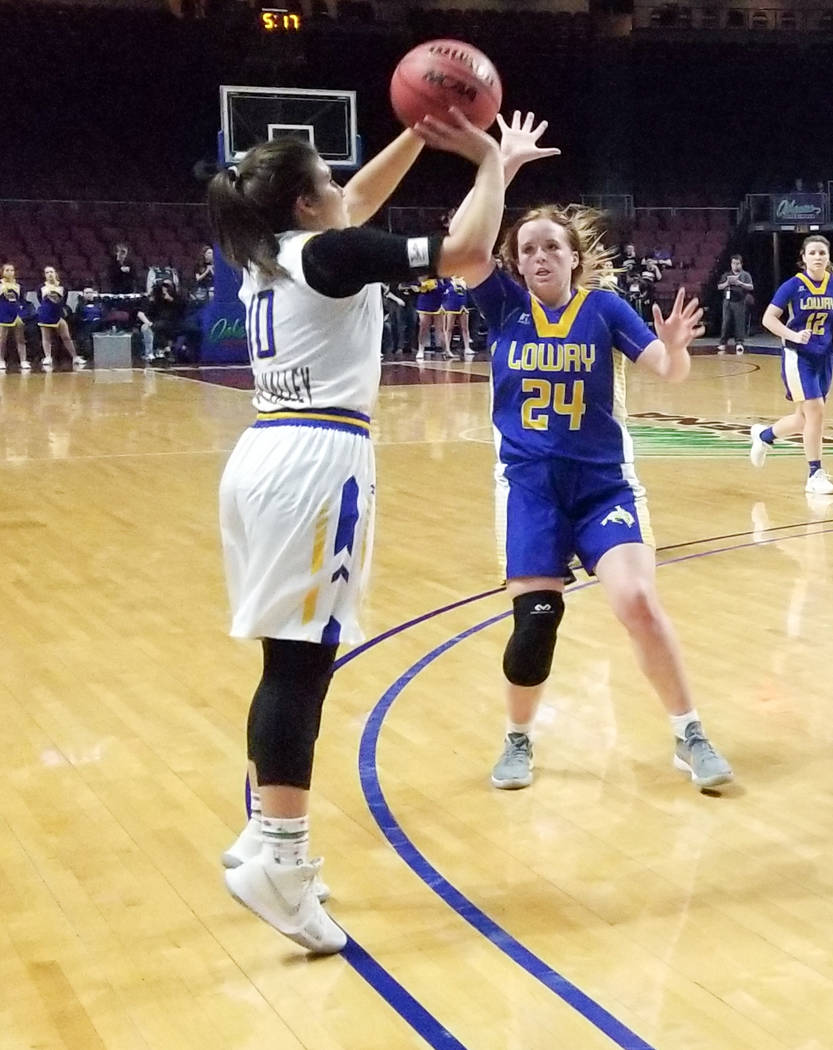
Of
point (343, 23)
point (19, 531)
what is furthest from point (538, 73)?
point (19, 531)

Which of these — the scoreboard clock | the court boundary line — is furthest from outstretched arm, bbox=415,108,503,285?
the scoreboard clock

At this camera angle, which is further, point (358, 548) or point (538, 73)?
point (538, 73)

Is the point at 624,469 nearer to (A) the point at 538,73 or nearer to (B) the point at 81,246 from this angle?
(B) the point at 81,246

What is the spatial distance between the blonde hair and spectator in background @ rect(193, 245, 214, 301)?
16.7 metres

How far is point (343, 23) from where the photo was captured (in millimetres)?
22812

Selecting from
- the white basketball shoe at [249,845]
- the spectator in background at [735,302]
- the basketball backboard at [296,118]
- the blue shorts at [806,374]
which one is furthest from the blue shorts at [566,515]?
the spectator in background at [735,302]

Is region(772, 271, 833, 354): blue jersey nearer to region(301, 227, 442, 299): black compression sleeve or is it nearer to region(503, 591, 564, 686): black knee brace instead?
region(503, 591, 564, 686): black knee brace

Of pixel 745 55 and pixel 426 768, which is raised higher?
pixel 745 55

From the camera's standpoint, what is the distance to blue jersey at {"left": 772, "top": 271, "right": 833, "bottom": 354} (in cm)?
835

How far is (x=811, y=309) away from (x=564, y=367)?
535 cm

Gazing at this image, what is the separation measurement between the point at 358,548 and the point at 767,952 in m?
1.14

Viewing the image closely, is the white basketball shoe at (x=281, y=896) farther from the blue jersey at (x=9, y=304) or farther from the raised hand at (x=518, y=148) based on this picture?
the blue jersey at (x=9, y=304)

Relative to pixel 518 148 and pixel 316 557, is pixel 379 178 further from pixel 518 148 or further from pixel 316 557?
pixel 316 557

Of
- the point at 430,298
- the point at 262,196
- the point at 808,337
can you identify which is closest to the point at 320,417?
the point at 262,196
